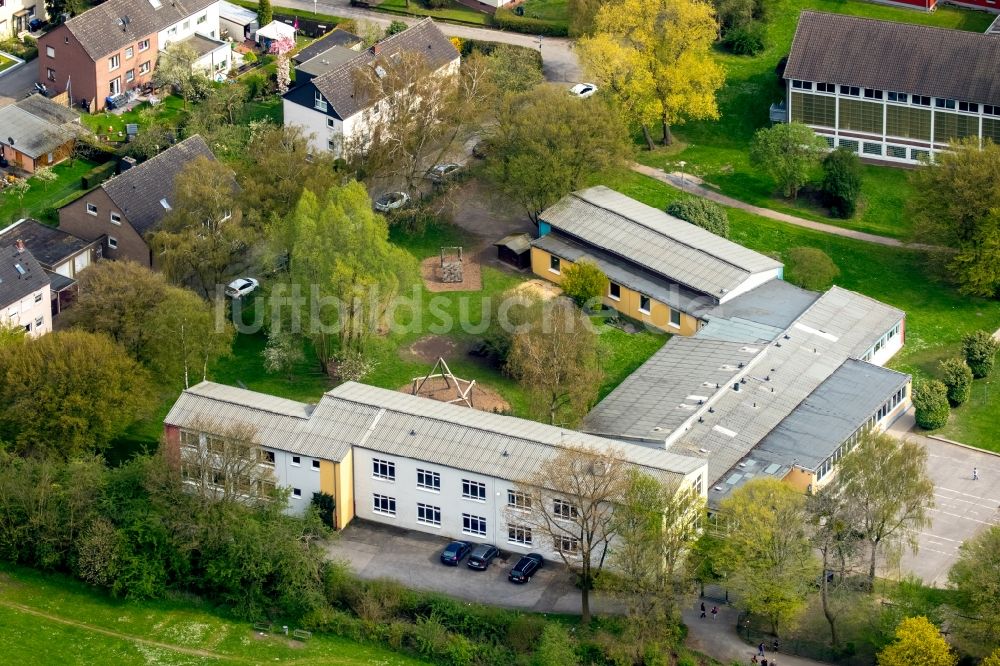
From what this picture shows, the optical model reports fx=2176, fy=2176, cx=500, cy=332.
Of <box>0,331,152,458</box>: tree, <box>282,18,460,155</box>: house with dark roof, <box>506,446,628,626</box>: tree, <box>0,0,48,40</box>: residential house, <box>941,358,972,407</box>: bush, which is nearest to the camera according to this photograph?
<box>506,446,628,626</box>: tree

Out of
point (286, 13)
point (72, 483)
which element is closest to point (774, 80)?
point (286, 13)

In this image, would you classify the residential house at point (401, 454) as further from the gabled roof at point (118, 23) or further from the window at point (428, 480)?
the gabled roof at point (118, 23)

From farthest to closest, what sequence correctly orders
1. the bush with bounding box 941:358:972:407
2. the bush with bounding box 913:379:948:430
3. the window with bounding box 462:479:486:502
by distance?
the bush with bounding box 941:358:972:407 < the bush with bounding box 913:379:948:430 < the window with bounding box 462:479:486:502

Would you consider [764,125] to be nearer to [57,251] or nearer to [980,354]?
[980,354]

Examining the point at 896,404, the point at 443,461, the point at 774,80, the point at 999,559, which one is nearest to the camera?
the point at 999,559

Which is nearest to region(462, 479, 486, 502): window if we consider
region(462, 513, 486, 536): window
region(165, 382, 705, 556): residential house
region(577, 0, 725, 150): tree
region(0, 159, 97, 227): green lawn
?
region(165, 382, 705, 556): residential house

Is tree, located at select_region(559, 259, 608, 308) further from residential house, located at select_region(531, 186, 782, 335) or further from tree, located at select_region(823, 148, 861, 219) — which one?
tree, located at select_region(823, 148, 861, 219)

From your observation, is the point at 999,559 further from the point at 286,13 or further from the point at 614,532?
the point at 286,13
